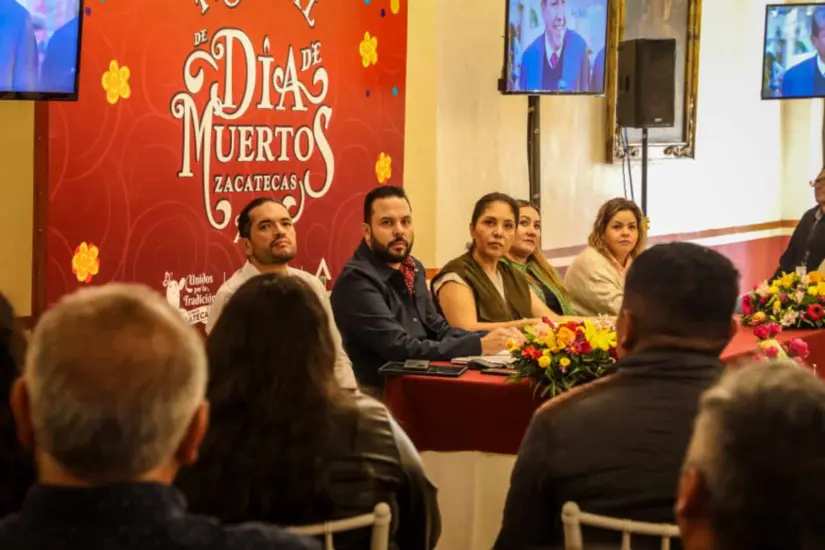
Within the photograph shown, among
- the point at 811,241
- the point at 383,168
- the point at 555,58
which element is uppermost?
the point at 555,58

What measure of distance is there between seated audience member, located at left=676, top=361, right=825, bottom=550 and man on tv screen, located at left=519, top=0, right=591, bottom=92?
5.66m

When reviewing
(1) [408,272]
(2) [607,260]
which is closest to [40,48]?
(1) [408,272]

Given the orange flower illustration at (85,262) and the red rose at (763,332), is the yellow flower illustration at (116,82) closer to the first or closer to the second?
the orange flower illustration at (85,262)

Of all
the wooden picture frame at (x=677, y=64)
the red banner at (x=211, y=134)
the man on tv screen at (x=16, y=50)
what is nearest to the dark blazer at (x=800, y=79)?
the wooden picture frame at (x=677, y=64)

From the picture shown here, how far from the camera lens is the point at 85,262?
13.3 ft

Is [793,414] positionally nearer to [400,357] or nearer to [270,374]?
[270,374]

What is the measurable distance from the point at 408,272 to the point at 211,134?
0.93m

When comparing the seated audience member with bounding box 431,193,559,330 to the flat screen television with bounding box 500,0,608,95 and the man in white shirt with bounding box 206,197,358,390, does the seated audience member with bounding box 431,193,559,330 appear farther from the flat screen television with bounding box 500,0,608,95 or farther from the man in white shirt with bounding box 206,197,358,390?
the flat screen television with bounding box 500,0,608,95

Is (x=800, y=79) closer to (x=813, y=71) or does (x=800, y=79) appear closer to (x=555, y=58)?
(x=813, y=71)

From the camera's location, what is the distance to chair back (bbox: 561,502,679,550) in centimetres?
214

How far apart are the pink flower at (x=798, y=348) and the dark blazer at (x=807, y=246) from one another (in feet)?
10.6

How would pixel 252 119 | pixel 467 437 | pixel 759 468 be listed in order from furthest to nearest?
pixel 252 119
pixel 467 437
pixel 759 468

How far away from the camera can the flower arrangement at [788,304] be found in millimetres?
5016

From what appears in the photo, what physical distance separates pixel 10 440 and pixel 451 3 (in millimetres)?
4989
